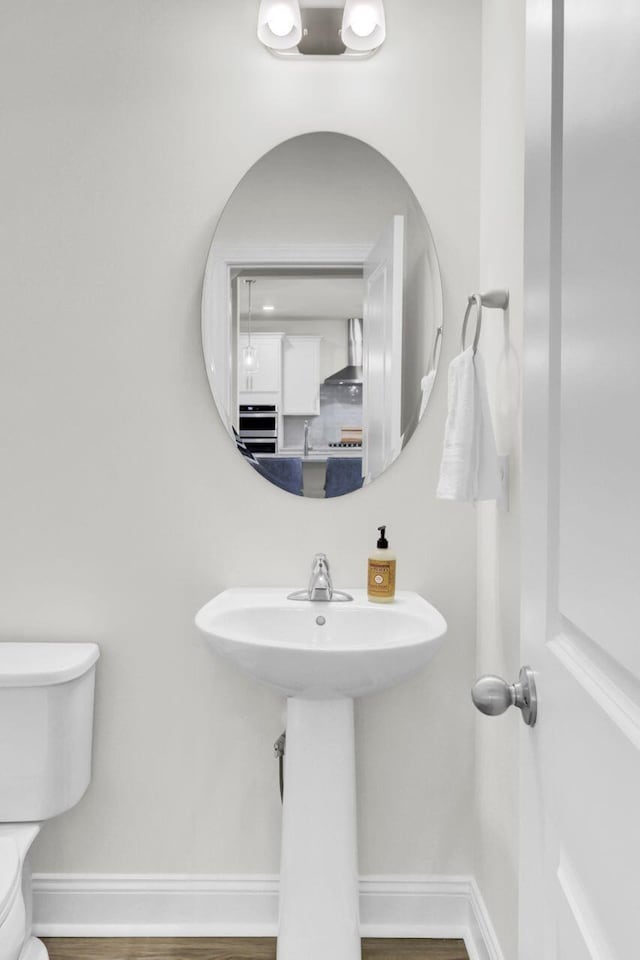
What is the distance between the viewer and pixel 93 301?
175cm

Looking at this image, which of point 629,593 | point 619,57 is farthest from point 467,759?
point 619,57

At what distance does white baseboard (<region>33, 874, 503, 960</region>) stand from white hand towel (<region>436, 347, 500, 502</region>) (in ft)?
3.33

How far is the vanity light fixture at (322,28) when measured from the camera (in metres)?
1.68

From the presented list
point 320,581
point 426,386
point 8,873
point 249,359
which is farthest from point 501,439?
point 8,873

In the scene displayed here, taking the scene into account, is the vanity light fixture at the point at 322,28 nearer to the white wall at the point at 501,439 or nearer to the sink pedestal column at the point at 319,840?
the white wall at the point at 501,439

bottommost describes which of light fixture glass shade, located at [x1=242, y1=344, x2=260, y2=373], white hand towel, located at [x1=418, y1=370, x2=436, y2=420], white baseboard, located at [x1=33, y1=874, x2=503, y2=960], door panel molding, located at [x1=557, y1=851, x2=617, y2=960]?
white baseboard, located at [x1=33, y1=874, x2=503, y2=960]

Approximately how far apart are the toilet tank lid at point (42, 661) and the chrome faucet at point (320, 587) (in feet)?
1.65

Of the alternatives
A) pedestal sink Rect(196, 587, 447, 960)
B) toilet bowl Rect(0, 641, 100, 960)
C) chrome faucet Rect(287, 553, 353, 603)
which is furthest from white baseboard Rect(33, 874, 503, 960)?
chrome faucet Rect(287, 553, 353, 603)

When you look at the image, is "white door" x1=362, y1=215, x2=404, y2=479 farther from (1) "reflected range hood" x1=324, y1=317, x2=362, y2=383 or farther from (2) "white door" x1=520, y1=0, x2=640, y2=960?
(2) "white door" x1=520, y1=0, x2=640, y2=960

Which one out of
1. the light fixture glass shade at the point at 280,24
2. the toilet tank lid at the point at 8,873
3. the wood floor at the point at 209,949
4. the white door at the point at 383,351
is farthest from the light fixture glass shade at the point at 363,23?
the wood floor at the point at 209,949

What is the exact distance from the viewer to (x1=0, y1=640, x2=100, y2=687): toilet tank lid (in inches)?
60.6

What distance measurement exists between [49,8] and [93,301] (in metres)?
0.72

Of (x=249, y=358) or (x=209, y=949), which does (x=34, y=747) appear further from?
(x=249, y=358)

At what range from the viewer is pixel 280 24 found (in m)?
1.68
